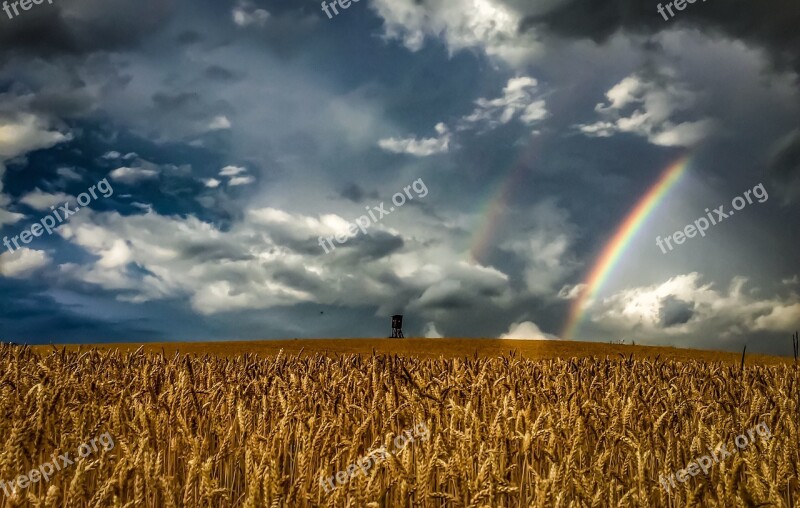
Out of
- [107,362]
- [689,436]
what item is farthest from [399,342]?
[689,436]

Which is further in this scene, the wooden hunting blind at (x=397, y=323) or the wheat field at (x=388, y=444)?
the wooden hunting blind at (x=397, y=323)

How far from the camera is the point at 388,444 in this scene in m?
3.82

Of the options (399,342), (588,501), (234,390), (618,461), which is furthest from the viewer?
(399,342)

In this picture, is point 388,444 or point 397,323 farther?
point 397,323

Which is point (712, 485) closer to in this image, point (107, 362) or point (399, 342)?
point (107, 362)

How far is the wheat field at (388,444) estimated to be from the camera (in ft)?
11.3

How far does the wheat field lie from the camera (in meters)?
3.45

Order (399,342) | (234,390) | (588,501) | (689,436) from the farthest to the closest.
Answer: (399,342) → (234,390) → (689,436) → (588,501)

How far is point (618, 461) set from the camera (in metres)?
5.13

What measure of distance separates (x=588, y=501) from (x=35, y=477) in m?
3.91

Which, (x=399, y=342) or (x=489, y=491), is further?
(x=399, y=342)

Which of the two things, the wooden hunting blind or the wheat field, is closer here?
the wheat field

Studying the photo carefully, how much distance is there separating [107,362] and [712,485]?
30.5 ft

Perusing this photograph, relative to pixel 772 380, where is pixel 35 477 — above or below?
below
